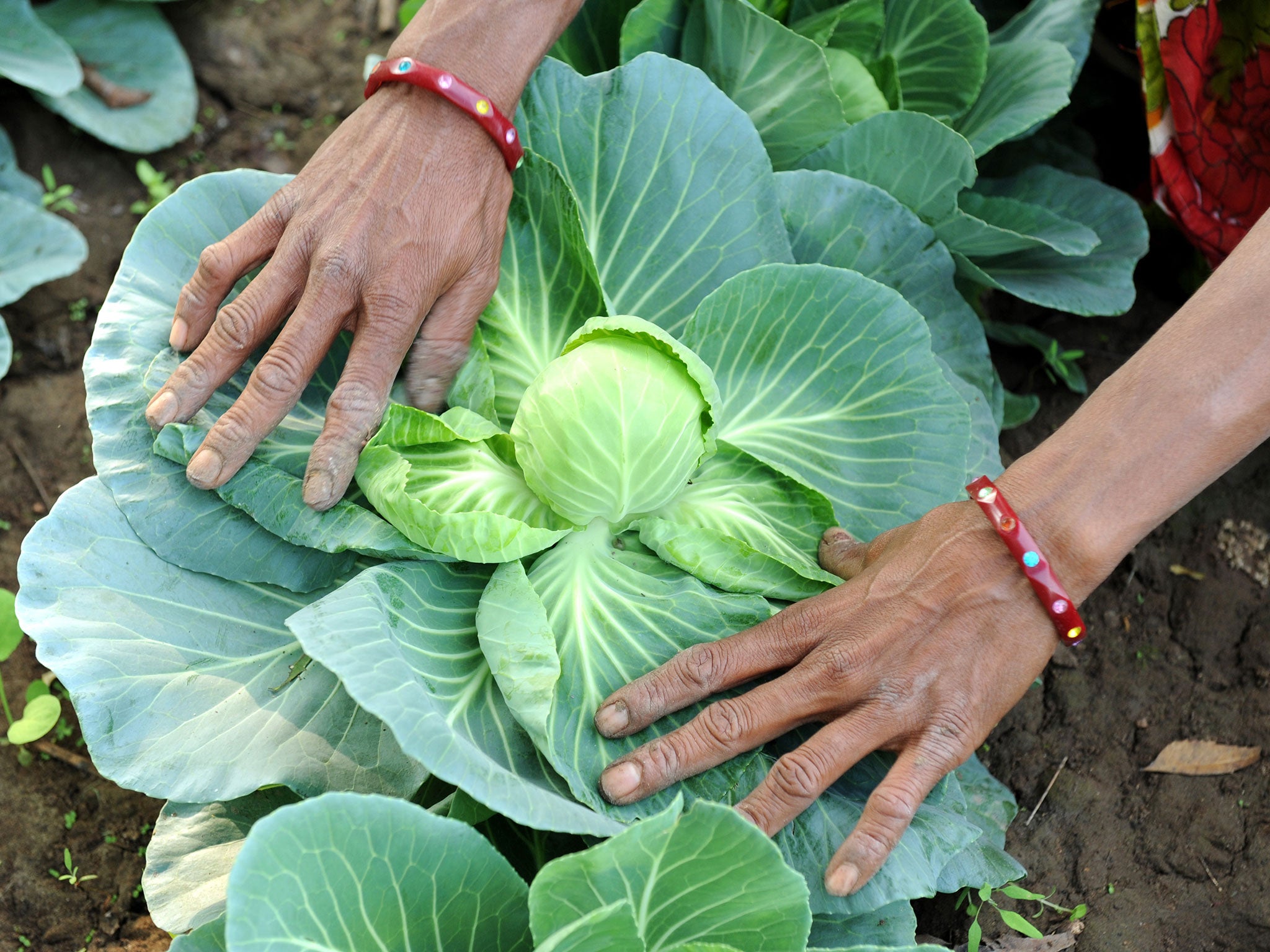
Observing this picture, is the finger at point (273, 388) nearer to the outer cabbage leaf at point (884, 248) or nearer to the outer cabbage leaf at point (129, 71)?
the outer cabbage leaf at point (884, 248)

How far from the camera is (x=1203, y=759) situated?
2.48 meters

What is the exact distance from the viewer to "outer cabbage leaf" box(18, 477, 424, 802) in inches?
67.3

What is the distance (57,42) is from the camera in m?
3.36

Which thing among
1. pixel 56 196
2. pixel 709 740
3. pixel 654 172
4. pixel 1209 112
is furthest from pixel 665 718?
pixel 56 196

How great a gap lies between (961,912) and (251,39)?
3769 mm

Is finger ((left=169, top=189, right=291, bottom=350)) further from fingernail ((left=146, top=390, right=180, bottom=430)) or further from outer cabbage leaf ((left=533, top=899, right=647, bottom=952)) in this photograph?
outer cabbage leaf ((left=533, top=899, right=647, bottom=952))

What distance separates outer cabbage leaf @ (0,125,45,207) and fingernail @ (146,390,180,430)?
1.94 meters

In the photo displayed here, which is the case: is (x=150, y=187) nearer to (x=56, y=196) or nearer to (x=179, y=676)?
(x=56, y=196)

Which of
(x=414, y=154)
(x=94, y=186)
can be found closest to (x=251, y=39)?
(x=94, y=186)

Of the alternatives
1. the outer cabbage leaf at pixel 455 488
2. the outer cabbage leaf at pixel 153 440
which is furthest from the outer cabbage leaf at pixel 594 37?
the outer cabbage leaf at pixel 455 488

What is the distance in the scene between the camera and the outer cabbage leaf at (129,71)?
11.2 ft

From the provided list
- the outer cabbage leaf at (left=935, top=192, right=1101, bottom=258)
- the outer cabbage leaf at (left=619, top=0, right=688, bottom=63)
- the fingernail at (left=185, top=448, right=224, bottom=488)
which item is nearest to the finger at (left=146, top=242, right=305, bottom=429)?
the fingernail at (left=185, top=448, right=224, bottom=488)

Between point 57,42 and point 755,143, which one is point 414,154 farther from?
point 57,42

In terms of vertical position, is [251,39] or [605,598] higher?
[605,598]
